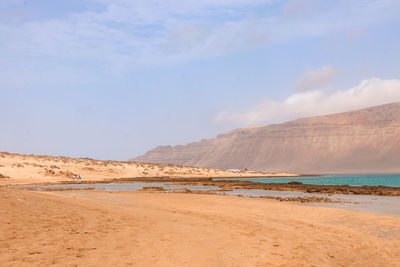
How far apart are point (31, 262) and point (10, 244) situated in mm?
1444

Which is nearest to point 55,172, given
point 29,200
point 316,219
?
point 29,200

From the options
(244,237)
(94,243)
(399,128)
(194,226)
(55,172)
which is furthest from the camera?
(399,128)

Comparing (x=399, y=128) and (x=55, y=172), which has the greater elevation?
(x=399, y=128)

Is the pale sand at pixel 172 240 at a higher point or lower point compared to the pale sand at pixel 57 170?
lower

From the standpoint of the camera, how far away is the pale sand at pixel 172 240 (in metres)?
8.46

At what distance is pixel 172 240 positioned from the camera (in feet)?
33.6

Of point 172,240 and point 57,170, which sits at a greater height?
point 57,170

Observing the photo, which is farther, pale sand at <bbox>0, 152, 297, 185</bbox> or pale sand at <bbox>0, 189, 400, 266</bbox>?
pale sand at <bbox>0, 152, 297, 185</bbox>

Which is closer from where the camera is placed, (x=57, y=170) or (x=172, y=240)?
(x=172, y=240)

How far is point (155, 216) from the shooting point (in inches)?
562

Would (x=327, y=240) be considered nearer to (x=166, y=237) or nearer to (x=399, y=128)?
(x=166, y=237)

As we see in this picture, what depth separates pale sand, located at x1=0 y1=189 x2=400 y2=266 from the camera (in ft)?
27.8

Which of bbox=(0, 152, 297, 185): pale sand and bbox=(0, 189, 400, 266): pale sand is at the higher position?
bbox=(0, 152, 297, 185): pale sand

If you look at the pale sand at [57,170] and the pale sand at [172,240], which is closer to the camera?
the pale sand at [172,240]
